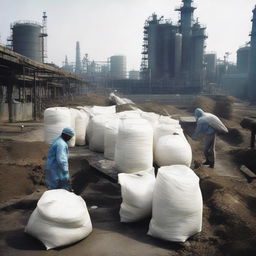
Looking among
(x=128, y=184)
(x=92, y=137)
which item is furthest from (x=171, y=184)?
(x=92, y=137)

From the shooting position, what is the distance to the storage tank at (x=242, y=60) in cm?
5024

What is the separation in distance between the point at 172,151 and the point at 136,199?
1.64 m

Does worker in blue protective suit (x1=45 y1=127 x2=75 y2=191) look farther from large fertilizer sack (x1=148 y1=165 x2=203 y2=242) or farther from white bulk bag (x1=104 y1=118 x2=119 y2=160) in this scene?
white bulk bag (x1=104 y1=118 x2=119 y2=160)

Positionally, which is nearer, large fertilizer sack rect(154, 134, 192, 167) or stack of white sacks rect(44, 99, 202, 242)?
stack of white sacks rect(44, 99, 202, 242)

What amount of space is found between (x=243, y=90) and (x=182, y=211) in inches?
1708

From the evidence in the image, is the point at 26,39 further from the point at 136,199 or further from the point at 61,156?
the point at 136,199

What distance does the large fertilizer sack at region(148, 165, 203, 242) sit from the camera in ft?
11.1

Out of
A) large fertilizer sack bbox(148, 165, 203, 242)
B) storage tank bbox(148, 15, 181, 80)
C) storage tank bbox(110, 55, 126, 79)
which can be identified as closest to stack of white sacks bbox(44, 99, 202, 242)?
large fertilizer sack bbox(148, 165, 203, 242)

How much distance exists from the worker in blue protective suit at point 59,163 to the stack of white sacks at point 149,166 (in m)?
0.80

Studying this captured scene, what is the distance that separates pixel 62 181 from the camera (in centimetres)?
425

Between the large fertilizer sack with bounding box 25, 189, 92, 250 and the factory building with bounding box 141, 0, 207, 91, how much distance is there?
39910 mm

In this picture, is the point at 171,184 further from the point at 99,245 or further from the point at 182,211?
the point at 99,245

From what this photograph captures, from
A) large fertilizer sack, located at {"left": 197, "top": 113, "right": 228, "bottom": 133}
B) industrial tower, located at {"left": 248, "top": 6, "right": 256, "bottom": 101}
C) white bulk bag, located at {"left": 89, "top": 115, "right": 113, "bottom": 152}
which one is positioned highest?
industrial tower, located at {"left": 248, "top": 6, "right": 256, "bottom": 101}

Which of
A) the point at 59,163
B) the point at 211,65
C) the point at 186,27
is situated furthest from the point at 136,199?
the point at 211,65
